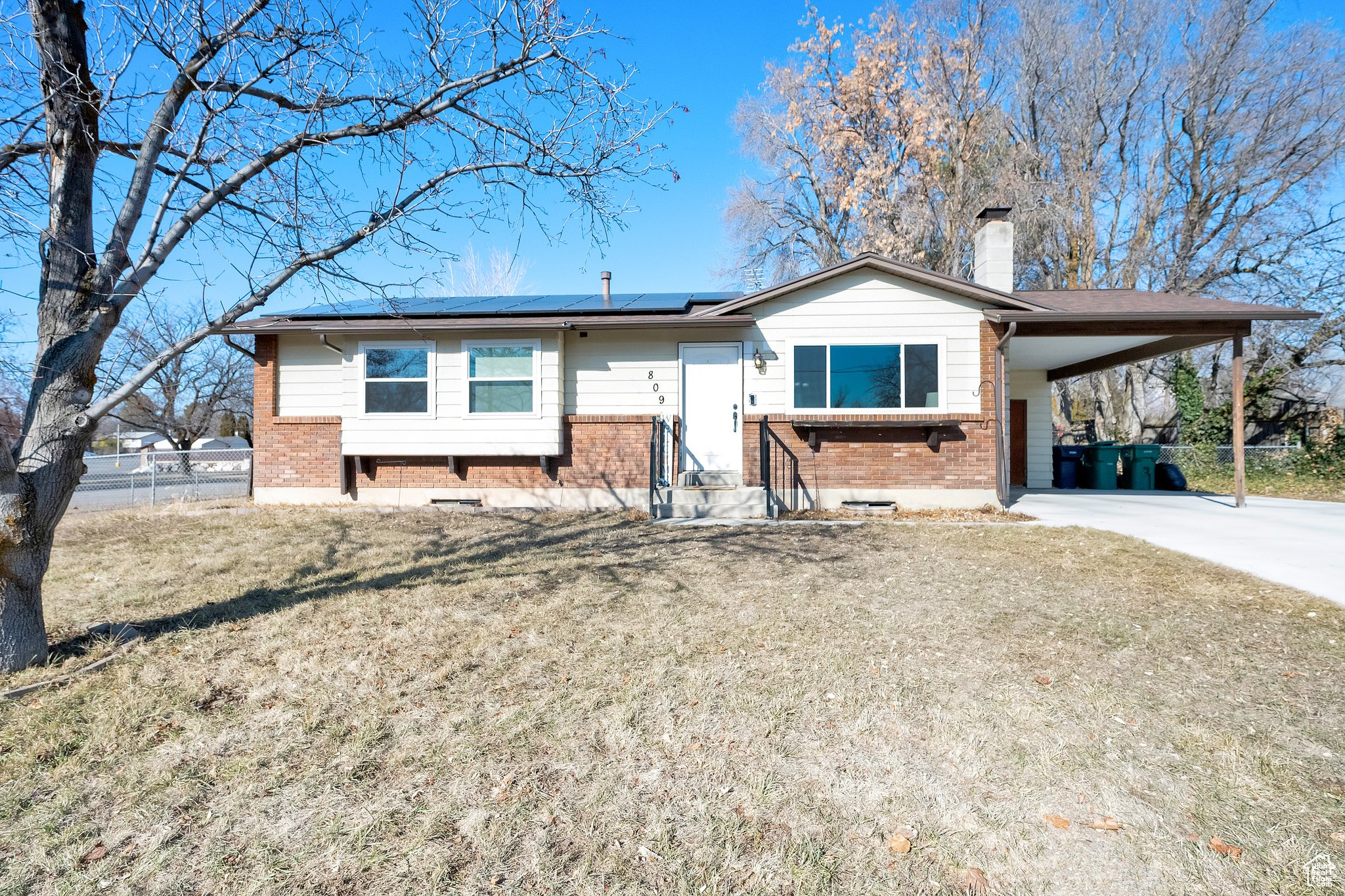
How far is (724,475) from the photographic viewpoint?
10344 mm

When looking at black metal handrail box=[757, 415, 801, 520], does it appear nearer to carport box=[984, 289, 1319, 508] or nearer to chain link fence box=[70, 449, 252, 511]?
carport box=[984, 289, 1319, 508]

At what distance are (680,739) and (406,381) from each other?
356 inches

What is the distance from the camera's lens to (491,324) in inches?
397

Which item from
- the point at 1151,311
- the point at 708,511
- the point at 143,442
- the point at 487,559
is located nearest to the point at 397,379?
the point at 487,559

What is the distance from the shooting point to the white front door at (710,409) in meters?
10.4

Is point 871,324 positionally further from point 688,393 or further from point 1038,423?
point 1038,423

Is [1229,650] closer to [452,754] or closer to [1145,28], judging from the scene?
[452,754]

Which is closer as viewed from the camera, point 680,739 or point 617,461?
point 680,739

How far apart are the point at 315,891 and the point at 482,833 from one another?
1.66 ft

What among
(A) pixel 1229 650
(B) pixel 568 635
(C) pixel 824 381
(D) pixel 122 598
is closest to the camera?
(A) pixel 1229 650

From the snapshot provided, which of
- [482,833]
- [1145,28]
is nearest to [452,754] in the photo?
[482,833]

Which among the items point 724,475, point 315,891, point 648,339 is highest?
point 648,339

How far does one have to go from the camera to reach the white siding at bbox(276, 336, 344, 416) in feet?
35.2

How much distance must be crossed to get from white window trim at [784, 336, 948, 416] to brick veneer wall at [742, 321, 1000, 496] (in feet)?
0.24
